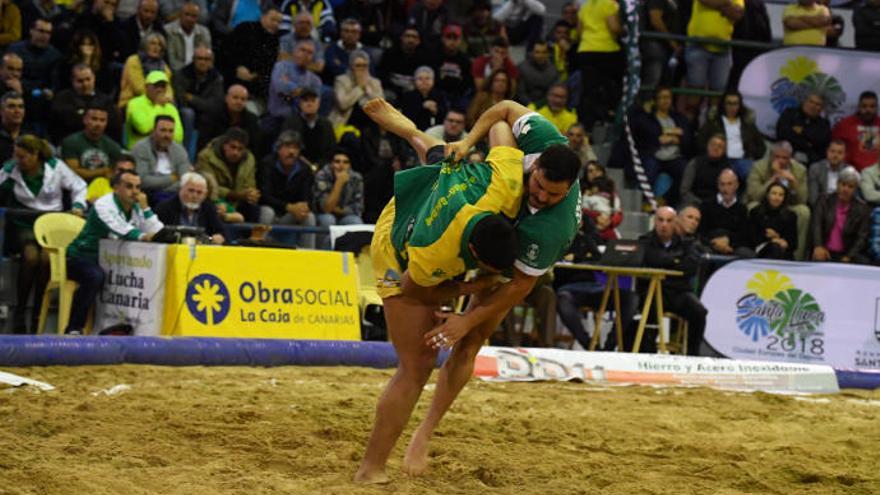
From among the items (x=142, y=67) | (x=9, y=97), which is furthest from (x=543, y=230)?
(x=142, y=67)

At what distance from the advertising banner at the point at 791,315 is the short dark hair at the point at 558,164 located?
6973 millimetres

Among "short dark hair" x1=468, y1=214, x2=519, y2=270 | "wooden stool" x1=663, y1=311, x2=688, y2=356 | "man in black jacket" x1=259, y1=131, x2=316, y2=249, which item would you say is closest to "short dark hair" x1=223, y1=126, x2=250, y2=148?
"man in black jacket" x1=259, y1=131, x2=316, y2=249

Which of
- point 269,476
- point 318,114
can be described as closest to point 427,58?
point 318,114

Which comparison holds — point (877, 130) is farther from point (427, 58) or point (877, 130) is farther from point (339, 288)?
point (339, 288)

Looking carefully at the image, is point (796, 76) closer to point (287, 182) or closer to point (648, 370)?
point (287, 182)

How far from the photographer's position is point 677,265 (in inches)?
439

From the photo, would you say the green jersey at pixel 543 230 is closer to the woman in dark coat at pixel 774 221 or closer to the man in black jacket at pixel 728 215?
the man in black jacket at pixel 728 215

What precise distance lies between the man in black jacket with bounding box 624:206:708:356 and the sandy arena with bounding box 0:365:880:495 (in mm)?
2807

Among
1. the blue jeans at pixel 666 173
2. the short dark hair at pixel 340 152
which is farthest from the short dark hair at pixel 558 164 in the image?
the blue jeans at pixel 666 173

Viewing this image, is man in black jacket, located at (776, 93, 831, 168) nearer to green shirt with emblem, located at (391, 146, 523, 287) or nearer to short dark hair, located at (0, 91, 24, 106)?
short dark hair, located at (0, 91, 24, 106)

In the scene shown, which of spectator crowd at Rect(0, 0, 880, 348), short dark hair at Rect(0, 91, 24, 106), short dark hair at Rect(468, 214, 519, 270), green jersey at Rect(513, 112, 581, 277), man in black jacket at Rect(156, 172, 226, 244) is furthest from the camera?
spectator crowd at Rect(0, 0, 880, 348)

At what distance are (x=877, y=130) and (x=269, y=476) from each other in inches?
434

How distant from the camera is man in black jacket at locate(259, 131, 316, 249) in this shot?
11.4m

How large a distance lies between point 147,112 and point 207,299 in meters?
2.70
